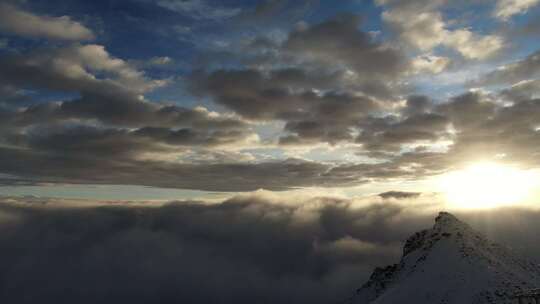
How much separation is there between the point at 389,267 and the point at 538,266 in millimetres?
64259

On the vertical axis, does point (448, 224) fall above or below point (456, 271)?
above

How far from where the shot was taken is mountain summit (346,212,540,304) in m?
117

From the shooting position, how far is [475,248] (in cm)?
14438

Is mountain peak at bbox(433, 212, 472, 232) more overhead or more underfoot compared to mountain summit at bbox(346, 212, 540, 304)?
more overhead

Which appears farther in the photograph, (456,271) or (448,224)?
(448,224)

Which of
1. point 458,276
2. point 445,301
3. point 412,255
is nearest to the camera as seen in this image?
point 445,301

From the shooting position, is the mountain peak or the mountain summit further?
the mountain peak

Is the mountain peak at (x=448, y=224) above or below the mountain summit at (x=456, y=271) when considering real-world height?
above

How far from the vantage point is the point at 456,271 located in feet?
431

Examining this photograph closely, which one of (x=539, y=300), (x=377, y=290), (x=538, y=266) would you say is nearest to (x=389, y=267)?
(x=377, y=290)

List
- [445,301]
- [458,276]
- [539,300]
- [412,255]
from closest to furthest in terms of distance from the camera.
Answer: [539,300] < [445,301] < [458,276] < [412,255]

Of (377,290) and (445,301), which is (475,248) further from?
(377,290)

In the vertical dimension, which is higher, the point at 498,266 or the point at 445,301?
the point at 498,266

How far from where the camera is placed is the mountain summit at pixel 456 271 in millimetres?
117125
